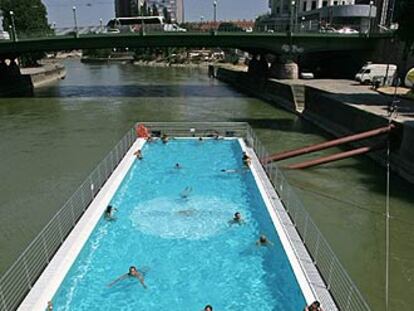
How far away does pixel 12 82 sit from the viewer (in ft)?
204

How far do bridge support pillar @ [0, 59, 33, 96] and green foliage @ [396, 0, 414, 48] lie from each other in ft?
168

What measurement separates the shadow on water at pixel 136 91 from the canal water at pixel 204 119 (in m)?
8.33

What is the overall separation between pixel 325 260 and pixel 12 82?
6073cm

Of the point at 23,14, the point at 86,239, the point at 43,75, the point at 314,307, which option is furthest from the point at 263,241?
the point at 23,14

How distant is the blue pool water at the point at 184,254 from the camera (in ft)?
40.4

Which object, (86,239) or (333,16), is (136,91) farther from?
(86,239)

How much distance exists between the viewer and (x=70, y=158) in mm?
27391

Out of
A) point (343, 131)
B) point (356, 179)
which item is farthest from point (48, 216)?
point (343, 131)

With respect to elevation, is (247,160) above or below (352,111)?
below

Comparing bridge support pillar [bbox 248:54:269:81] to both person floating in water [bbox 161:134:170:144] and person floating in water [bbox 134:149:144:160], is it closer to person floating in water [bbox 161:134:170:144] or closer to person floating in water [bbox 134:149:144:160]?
person floating in water [bbox 161:134:170:144]

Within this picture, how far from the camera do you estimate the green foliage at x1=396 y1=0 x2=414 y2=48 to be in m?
27.4

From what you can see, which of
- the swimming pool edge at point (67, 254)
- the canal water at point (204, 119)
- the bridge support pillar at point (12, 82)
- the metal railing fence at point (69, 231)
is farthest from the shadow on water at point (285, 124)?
the bridge support pillar at point (12, 82)

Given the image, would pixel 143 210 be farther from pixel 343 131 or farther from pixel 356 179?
pixel 343 131

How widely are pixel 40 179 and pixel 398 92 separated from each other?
1231 inches
